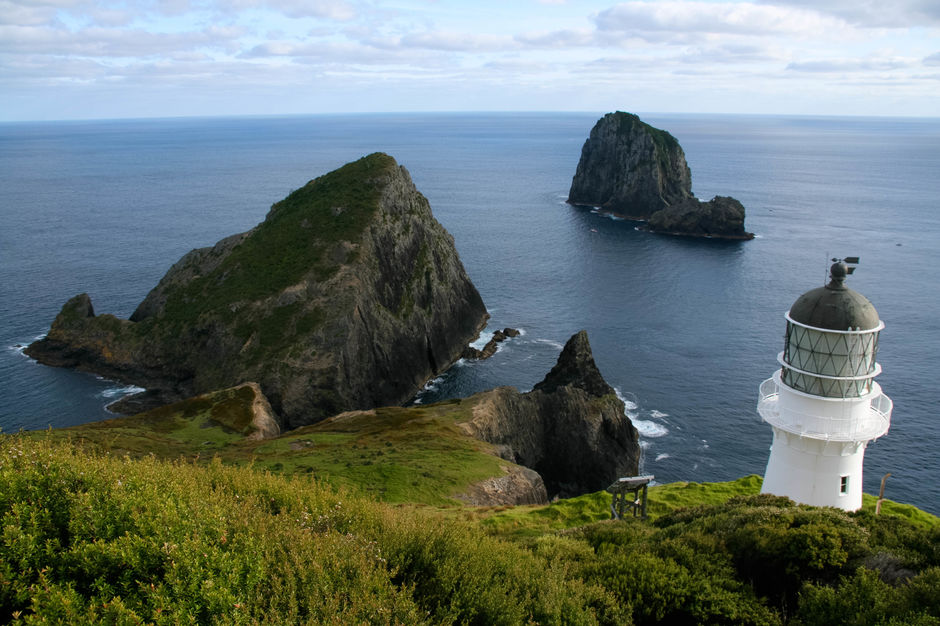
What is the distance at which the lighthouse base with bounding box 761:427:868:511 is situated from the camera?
23.4 meters

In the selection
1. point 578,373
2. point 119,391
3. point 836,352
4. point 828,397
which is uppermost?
point 836,352

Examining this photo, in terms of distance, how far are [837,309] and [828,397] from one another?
3.16 m

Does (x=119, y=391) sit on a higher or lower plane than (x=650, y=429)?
higher

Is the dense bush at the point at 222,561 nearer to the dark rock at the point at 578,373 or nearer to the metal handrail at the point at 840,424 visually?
the metal handrail at the point at 840,424

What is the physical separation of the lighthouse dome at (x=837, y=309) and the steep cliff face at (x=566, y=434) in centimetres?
3077

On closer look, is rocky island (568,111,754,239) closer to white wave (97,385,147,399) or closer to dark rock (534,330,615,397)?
dark rock (534,330,615,397)

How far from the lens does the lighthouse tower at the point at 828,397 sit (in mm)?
22141

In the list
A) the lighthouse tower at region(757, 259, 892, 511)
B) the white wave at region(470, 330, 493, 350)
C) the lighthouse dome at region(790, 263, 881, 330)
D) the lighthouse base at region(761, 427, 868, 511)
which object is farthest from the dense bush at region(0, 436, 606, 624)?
the white wave at region(470, 330, 493, 350)

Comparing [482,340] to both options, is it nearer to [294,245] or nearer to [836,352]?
[294,245]

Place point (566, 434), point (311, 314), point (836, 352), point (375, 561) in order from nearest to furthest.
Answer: point (375, 561) → point (836, 352) → point (566, 434) → point (311, 314)

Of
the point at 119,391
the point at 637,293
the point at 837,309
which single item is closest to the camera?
the point at 837,309

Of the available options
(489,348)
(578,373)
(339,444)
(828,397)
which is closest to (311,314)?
(489,348)

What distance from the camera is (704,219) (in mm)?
142125

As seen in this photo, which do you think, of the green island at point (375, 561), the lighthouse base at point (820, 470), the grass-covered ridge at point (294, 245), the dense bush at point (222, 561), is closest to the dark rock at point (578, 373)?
the grass-covered ridge at point (294, 245)
